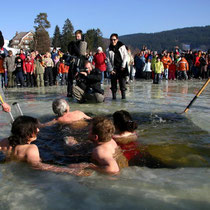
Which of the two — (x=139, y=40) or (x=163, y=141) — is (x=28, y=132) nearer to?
(x=163, y=141)

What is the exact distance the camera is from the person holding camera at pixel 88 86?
7.85 metres

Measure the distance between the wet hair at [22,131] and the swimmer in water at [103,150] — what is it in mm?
662

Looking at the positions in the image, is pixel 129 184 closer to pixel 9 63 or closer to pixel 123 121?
pixel 123 121

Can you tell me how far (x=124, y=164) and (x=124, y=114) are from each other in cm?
103

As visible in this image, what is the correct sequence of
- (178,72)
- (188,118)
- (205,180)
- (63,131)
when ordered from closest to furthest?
(205,180) < (63,131) < (188,118) < (178,72)

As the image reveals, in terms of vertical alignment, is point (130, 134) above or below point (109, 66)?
below

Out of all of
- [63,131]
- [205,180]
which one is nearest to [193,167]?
[205,180]

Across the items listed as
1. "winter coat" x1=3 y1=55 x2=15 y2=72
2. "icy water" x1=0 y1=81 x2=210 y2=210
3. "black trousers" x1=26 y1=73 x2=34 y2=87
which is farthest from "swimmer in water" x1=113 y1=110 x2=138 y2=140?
"black trousers" x1=26 y1=73 x2=34 y2=87

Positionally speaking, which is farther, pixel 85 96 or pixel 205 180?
pixel 85 96

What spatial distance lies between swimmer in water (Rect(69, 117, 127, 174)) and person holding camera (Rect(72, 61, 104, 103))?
4.62m

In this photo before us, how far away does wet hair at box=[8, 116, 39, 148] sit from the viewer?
325 centimetres

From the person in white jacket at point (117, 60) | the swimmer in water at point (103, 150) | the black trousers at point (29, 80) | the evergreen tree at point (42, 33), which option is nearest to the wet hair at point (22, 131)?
the swimmer in water at point (103, 150)

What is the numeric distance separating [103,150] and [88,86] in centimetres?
490

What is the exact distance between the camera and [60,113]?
5199 mm
